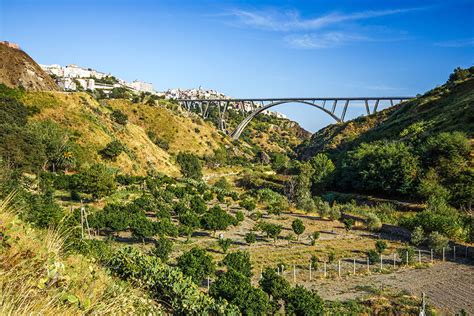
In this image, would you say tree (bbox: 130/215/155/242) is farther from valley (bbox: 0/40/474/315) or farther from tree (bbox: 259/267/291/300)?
tree (bbox: 259/267/291/300)

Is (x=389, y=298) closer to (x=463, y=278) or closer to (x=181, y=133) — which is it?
(x=463, y=278)

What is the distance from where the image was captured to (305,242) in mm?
28891

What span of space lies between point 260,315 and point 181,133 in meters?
78.6

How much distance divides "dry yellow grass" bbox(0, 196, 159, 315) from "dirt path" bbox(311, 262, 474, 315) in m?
14.0

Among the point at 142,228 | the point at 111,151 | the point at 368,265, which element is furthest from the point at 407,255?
Result: the point at 111,151

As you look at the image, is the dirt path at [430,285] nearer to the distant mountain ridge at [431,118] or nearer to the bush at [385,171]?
the bush at [385,171]

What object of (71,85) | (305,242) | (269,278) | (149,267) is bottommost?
(305,242)

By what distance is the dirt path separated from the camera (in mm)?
17109

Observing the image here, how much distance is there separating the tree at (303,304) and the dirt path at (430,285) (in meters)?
4.52

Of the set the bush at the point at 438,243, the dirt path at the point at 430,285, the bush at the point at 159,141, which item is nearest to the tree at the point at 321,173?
the bush at the point at 438,243

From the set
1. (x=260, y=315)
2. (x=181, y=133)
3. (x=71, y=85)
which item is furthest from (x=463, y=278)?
(x=71, y=85)

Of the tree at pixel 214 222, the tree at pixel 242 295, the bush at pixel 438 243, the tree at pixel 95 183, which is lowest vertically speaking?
the bush at pixel 438 243

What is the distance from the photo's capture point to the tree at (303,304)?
12875mm

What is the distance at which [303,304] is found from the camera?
1296 centimetres
